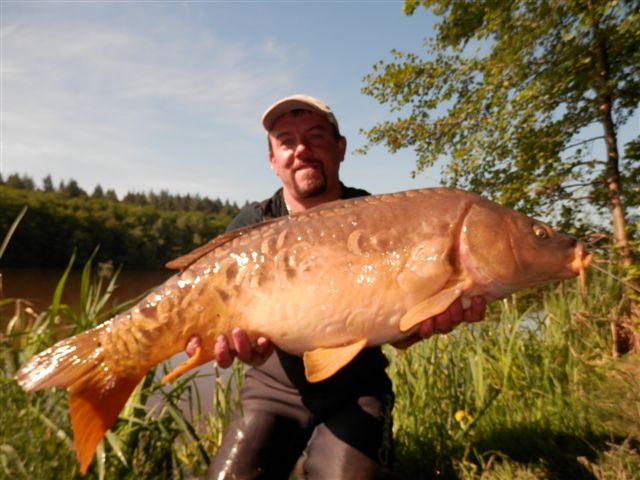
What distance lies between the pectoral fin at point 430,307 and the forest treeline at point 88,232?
32.8m

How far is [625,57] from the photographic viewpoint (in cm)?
399

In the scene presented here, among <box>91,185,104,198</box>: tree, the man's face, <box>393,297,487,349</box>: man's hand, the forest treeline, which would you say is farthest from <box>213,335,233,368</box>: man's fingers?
<box>91,185,104,198</box>: tree

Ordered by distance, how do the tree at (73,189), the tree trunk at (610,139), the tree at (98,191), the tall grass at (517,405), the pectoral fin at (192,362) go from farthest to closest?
1. the tree at (98,191)
2. the tree at (73,189)
3. the tree trunk at (610,139)
4. the tall grass at (517,405)
5. the pectoral fin at (192,362)

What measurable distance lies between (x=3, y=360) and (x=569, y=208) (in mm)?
4222

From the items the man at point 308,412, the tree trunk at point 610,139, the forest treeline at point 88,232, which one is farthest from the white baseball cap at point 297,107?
Answer: the forest treeline at point 88,232

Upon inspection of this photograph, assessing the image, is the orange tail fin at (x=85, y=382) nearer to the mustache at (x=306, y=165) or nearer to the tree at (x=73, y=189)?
the mustache at (x=306, y=165)

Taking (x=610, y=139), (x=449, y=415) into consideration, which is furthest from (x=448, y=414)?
(x=610, y=139)

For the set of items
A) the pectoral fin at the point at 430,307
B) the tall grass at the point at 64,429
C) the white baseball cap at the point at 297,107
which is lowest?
the tall grass at the point at 64,429

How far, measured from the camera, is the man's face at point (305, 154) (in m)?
2.25

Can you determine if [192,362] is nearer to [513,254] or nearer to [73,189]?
[513,254]

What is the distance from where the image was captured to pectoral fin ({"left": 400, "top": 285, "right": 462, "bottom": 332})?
136cm

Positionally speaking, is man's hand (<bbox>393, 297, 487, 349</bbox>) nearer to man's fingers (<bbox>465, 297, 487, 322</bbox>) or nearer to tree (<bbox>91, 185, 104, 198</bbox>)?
man's fingers (<bbox>465, 297, 487, 322</bbox>)

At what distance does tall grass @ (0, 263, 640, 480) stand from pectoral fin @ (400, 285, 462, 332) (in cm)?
56

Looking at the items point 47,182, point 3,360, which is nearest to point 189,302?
point 3,360
